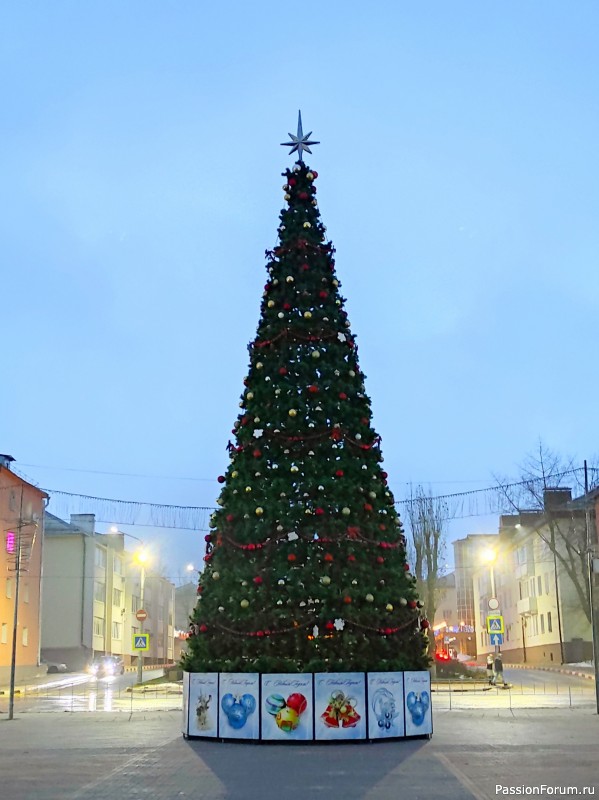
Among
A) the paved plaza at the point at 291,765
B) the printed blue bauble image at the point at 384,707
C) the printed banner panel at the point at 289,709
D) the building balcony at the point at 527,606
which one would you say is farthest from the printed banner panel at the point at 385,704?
the building balcony at the point at 527,606

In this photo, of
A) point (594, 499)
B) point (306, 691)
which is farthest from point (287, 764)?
point (594, 499)

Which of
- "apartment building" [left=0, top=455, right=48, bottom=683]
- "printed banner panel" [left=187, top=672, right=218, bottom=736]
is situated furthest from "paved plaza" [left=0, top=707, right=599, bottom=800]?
"apartment building" [left=0, top=455, right=48, bottom=683]

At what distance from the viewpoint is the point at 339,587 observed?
15.6 metres

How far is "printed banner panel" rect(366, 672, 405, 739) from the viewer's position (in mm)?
15359

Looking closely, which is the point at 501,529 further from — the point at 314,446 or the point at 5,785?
the point at 5,785

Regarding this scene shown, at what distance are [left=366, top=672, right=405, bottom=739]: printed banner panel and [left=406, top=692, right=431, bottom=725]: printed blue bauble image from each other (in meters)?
0.19

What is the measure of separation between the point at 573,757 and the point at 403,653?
3.63 m

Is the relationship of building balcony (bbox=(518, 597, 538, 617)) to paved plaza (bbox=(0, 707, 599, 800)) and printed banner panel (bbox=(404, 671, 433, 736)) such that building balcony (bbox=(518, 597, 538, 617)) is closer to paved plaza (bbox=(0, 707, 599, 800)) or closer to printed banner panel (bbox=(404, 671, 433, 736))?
paved plaza (bbox=(0, 707, 599, 800))

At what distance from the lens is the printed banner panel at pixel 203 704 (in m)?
15.6

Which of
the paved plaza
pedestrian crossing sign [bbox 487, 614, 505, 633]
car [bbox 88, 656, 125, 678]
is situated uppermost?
Answer: pedestrian crossing sign [bbox 487, 614, 505, 633]

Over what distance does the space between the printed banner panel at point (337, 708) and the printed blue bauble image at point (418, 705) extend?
93 cm

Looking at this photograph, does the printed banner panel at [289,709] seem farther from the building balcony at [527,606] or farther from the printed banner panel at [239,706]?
the building balcony at [527,606]

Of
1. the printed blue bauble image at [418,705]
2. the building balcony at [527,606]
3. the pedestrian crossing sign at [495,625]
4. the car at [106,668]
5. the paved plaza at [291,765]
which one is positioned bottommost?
the car at [106,668]

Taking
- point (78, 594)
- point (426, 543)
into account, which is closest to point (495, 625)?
point (426, 543)
